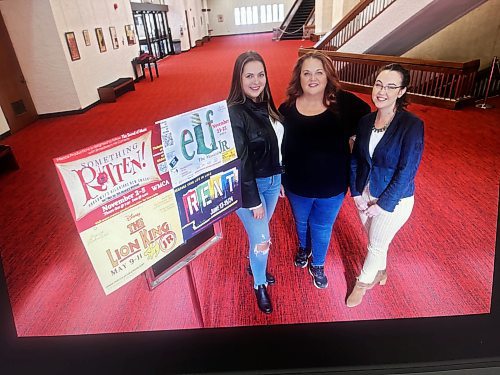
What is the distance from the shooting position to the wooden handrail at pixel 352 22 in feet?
16.0

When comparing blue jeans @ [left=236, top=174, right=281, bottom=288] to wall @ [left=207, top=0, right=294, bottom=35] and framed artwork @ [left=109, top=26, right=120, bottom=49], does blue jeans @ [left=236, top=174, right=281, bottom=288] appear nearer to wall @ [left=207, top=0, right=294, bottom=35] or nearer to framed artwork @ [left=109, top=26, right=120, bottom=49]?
framed artwork @ [left=109, top=26, right=120, bottom=49]

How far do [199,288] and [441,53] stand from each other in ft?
20.8

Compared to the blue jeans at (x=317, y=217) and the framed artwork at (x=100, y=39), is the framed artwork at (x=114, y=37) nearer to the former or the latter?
the framed artwork at (x=100, y=39)

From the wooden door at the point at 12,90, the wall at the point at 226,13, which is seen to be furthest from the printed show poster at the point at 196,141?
the wall at the point at 226,13

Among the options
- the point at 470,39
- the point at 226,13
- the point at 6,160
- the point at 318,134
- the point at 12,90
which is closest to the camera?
the point at 318,134

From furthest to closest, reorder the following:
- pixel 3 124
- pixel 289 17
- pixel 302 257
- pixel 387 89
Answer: pixel 289 17, pixel 3 124, pixel 302 257, pixel 387 89

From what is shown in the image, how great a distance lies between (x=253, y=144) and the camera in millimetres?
1113

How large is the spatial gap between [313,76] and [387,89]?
0.24 metres

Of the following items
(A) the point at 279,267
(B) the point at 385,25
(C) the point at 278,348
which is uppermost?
(B) the point at 385,25

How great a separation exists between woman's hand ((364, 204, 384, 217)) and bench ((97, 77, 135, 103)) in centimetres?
517

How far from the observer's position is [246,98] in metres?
1.04

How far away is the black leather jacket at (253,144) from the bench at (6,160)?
9.41ft

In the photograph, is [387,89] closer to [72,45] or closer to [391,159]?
[391,159]

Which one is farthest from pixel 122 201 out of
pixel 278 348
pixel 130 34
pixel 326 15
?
pixel 326 15
